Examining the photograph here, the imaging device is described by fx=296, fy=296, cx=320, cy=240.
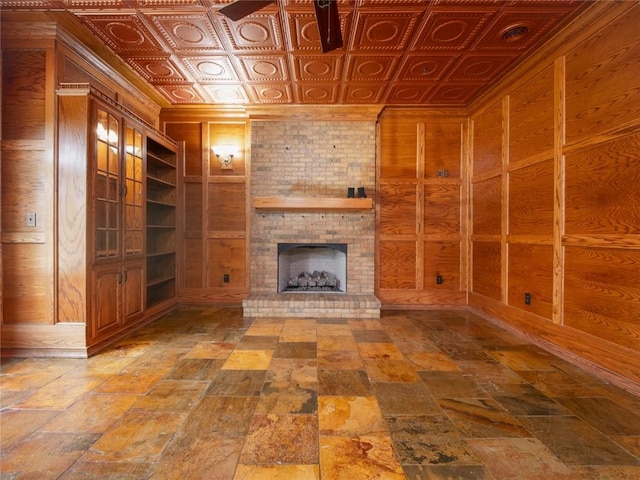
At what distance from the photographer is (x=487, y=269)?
12.9 feet

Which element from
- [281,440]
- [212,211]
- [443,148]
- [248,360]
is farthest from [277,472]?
[443,148]

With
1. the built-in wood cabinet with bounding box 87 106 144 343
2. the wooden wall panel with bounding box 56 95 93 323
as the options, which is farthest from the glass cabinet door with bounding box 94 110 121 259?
the wooden wall panel with bounding box 56 95 93 323

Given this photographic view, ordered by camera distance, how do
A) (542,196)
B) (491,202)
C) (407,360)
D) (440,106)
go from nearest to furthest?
1. (407,360)
2. (542,196)
3. (491,202)
4. (440,106)

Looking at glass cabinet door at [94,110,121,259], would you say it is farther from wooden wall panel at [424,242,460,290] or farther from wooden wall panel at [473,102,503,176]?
wooden wall panel at [473,102,503,176]

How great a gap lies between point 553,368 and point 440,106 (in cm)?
356

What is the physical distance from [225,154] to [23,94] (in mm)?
2193

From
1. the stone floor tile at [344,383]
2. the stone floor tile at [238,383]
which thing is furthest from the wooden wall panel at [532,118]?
the stone floor tile at [238,383]

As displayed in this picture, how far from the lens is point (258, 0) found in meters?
1.72

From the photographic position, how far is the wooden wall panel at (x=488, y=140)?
12.1 feet

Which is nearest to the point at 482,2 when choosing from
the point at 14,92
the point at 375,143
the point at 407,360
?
the point at 375,143

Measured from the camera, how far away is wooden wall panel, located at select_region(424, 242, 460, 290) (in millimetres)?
4453

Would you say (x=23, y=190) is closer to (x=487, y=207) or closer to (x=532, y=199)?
(x=532, y=199)

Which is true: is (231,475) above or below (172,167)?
below

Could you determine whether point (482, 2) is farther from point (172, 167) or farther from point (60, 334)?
point (60, 334)
